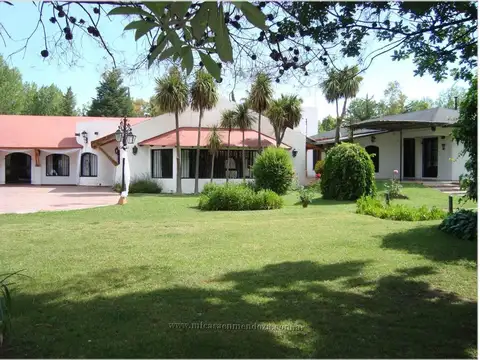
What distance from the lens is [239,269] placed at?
6.19 meters

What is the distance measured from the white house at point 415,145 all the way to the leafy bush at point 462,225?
13.3 metres

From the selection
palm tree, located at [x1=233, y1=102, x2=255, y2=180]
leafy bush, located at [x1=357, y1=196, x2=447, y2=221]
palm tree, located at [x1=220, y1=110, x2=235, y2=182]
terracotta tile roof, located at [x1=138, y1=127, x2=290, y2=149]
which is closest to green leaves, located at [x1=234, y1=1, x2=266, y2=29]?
leafy bush, located at [x1=357, y1=196, x2=447, y2=221]

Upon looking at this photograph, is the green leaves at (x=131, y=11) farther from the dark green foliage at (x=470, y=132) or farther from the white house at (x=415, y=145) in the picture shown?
the white house at (x=415, y=145)

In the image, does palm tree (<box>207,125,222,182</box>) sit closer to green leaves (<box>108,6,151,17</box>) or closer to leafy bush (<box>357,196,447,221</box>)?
leafy bush (<box>357,196,447,221</box>)

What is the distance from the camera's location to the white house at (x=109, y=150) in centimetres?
2394

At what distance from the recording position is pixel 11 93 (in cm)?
4409

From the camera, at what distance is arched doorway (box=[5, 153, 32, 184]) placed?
30484 mm

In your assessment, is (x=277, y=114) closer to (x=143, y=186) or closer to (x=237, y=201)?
(x=143, y=186)

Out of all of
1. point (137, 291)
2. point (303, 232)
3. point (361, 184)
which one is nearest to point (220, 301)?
point (137, 291)

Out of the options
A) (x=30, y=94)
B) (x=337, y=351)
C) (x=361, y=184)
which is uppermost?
(x=30, y=94)

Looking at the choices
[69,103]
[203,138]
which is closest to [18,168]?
[203,138]

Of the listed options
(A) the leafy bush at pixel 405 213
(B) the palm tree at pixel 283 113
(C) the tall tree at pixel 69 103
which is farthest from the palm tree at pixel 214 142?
(C) the tall tree at pixel 69 103

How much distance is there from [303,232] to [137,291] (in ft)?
16.0

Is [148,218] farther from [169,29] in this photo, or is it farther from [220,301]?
[169,29]
